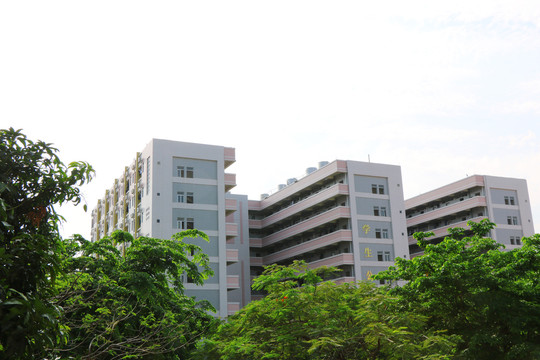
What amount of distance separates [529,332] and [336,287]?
497 cm

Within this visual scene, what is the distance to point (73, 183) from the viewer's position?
5809mm

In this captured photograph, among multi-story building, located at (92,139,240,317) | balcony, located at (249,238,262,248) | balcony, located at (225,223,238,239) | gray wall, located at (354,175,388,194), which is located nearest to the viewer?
multi-story building, located at (92,139,240,317)

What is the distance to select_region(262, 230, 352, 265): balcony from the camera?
139 feet

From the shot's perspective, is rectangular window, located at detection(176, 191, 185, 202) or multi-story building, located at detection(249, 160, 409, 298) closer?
rectangular window, located at detection(176, 191, 185, 202)

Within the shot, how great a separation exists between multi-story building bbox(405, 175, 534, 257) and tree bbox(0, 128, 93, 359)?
45.2 metres

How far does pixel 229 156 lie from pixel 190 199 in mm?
4428

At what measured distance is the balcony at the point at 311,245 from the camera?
139ft

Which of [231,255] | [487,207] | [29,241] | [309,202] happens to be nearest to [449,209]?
[487,207]

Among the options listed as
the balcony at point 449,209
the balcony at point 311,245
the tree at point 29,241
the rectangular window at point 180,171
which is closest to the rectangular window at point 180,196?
the rectangular window at point 180,171

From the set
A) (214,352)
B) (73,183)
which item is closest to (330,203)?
(214,352)

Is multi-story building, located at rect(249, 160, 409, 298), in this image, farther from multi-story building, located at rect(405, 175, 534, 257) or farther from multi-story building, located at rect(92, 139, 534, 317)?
multi-story building, located at rect(405, 175, 534, 257)

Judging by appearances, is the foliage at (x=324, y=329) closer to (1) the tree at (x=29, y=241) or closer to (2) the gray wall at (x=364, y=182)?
(1) the tree at (x=29, y=241)

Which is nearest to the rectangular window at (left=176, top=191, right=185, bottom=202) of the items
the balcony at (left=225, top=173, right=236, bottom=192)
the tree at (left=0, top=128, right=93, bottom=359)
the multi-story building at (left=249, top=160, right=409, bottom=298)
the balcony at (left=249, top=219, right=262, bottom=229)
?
the balcony at (left=225, top=173, right=236, bottom=192)

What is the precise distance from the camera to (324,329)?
476 inches
